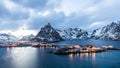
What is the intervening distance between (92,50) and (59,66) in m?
61.2

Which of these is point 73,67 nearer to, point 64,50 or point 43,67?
point 43,67

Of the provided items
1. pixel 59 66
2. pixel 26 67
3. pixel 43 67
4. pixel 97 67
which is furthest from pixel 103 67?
pixel 26 67

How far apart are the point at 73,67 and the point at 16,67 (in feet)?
65.4

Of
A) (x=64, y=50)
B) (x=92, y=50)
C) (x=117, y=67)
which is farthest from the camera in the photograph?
(x=92, y=50)

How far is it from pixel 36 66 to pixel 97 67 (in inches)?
842

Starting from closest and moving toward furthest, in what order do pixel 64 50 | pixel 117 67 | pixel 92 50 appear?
1. pixel 117 67
2. pixel 64 50
3. pixel 92 50

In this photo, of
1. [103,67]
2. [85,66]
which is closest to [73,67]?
[85,66]

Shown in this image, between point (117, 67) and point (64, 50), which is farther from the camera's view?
point (64, 50)

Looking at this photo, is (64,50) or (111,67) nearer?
(111,67)

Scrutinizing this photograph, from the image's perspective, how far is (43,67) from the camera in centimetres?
6762

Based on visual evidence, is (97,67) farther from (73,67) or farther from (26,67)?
(26,67)

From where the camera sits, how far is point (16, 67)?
2697 inches

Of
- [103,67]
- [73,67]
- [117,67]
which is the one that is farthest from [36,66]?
[117,67]

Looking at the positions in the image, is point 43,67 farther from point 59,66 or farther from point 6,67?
point 6,67
